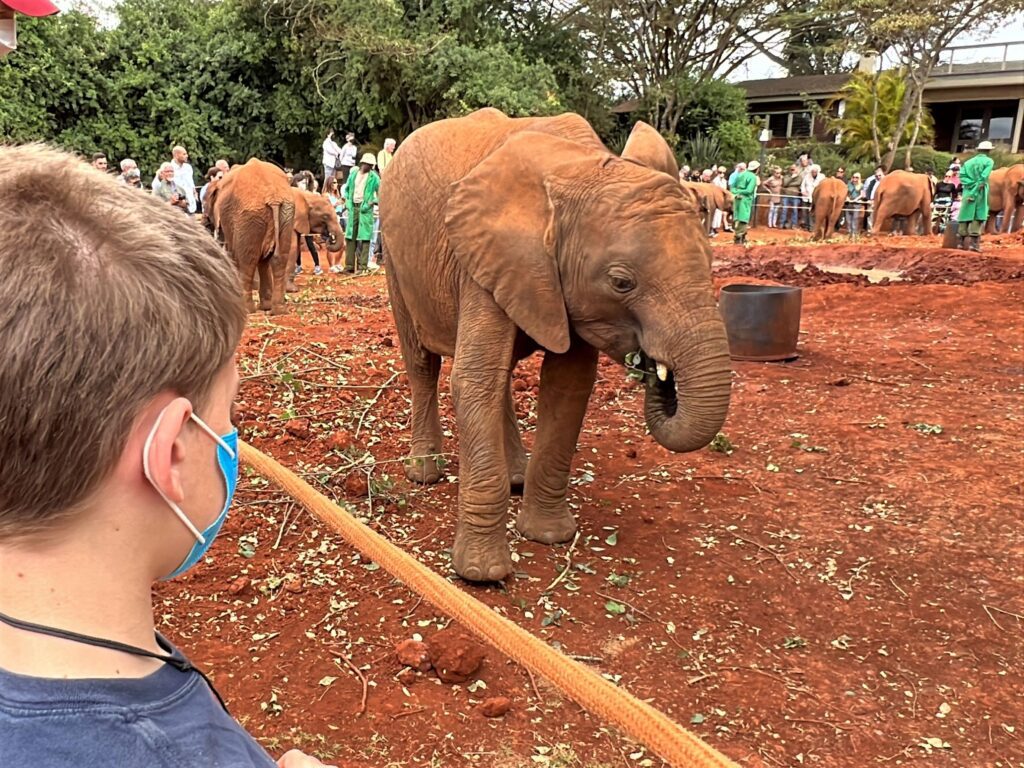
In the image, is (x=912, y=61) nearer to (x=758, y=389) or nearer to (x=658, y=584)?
(x=758, y=389)

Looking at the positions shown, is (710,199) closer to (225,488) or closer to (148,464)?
(225,488)

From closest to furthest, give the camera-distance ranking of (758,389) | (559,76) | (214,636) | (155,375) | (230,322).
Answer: (155,375)
(230,322)
(214,636)
(758,389)
(559,76)

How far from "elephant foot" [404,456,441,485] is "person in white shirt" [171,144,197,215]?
9823 mm

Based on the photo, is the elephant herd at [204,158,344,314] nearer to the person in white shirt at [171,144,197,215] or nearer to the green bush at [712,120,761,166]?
the person in white shirt at [171,144,197,215]

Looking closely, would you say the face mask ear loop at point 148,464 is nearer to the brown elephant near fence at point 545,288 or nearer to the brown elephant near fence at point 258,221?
the brown elephant near fence at point 545,288

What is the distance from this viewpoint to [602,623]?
3869 mm

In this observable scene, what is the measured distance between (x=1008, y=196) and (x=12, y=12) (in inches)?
1086

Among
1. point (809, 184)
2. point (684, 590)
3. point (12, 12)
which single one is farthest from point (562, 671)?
point (809, 184)

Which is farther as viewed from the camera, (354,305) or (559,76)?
(559,76)

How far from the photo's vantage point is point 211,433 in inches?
47.6

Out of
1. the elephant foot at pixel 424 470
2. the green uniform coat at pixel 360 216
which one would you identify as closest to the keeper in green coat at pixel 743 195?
the green uniform coat at pixel 360 216

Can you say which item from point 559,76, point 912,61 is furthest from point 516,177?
point 912,61

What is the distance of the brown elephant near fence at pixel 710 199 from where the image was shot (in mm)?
22203

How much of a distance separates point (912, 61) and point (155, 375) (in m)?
36.8
